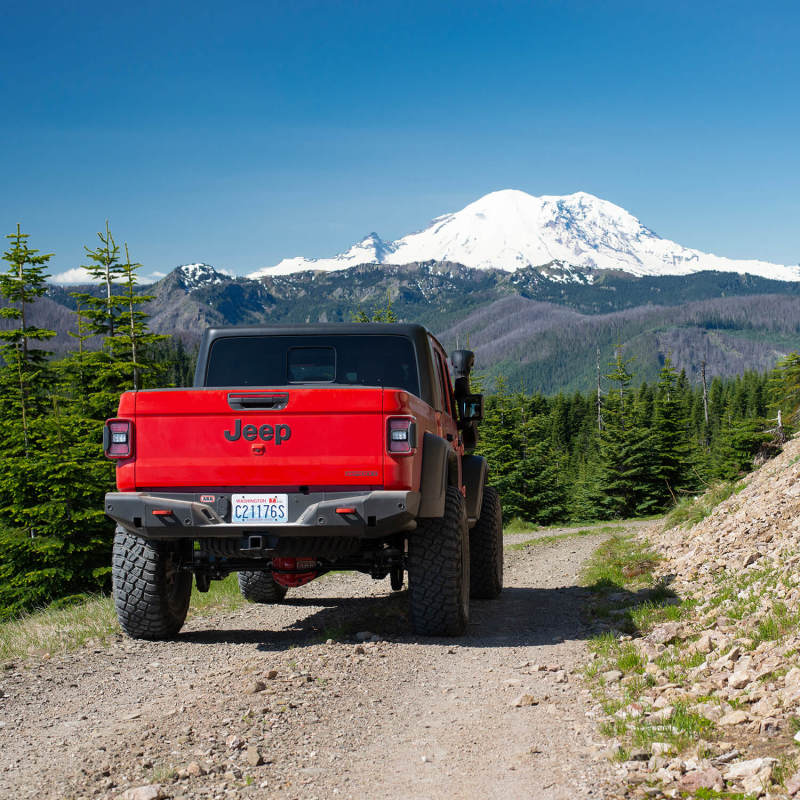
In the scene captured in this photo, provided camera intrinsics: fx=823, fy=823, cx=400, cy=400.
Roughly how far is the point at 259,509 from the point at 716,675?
134 inches

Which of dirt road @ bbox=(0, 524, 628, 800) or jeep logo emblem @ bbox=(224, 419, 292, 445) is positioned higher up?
jeep logo emblem @ bbox=(224, 419, 292, 445)

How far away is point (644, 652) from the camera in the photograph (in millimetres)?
6180

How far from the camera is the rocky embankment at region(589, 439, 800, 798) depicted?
12.1ft

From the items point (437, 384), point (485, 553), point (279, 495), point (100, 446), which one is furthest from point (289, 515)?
point (100, 446)

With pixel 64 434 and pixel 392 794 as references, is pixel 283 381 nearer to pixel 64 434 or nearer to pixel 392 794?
pixel 392 794

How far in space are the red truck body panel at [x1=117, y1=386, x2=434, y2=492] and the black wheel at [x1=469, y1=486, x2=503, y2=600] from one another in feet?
11.5

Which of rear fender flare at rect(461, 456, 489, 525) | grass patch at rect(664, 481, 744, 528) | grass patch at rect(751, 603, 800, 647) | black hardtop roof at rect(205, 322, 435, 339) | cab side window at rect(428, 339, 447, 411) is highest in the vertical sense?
black hardtop roof at rect(205, 322, 435, 339)

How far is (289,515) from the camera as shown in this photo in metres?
6.31

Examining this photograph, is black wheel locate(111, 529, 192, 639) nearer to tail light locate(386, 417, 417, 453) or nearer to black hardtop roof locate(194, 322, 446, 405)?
black hardtop roof locate(194, 322, 446, 405)

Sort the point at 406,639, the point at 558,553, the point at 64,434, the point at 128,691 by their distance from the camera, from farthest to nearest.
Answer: the point at 64,434, the point at 558,553, the point at 406,639, the point at 128,691

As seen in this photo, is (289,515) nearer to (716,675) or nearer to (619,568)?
(716,675)

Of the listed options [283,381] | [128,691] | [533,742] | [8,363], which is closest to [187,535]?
[128,691]

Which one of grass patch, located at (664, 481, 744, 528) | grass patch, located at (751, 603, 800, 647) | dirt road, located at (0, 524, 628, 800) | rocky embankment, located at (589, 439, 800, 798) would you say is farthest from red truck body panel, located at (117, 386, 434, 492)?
grass patch, located at (664, 481, 744, 528)

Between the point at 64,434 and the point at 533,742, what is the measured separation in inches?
724
